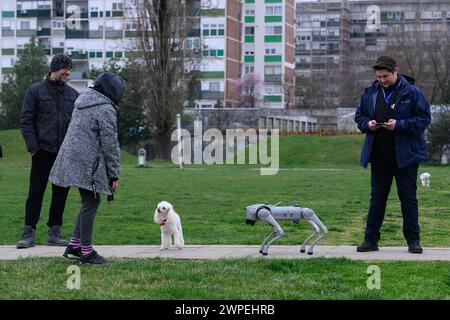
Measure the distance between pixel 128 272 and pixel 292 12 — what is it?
309 feet

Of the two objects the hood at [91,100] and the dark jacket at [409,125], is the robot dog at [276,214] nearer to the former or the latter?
the dark jacket at [409,125]

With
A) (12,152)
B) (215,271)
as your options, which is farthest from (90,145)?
(12,152)

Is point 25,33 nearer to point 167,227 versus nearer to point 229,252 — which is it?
point 167,227

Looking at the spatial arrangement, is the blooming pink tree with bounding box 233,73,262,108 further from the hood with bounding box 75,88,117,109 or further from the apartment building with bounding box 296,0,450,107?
the hood with bounding box 75,88,117,109

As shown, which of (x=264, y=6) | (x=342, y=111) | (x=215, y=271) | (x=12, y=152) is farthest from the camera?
(x=264, y=6)

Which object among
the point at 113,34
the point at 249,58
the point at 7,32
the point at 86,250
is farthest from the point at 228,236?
the point at 7,32

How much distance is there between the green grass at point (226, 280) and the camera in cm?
646

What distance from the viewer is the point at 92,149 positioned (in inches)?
338

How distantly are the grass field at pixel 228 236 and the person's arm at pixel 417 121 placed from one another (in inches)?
64.5

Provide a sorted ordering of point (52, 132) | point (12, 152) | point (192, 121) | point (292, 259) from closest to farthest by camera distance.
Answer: point (292, 259)
point (52, 132)
point (12, 152)
point (192, 121)

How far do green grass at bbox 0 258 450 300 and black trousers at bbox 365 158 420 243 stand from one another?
1.16 m

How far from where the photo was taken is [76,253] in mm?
8867

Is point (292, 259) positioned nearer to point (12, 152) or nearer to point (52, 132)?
point (52, 132)

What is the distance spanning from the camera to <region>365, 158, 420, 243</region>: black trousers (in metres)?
9.41
